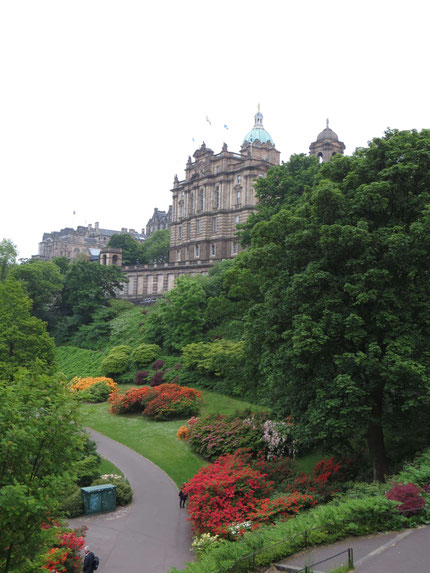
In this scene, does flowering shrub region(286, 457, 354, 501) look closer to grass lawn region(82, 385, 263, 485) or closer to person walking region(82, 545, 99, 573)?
grass lawn region(82, 385, 263, 485)

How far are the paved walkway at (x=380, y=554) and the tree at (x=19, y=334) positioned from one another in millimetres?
23104

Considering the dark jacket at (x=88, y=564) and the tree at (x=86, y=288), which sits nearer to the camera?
the dark jacket at (x=88, y=564)

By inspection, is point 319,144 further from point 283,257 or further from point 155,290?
point 283,257

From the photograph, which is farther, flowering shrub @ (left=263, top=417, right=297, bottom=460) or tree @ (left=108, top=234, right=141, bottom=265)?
tree @ (left=108, top=234, right=141, bottom=265)

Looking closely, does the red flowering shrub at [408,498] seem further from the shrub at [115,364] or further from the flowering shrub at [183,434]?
the shrub at [115,364]

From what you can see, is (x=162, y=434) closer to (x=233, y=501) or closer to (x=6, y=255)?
(x=233, y=501)

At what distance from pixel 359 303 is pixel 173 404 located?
738 inches

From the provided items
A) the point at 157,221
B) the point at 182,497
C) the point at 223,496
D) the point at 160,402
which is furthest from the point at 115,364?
the point at 157,221

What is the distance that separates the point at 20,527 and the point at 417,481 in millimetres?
11178

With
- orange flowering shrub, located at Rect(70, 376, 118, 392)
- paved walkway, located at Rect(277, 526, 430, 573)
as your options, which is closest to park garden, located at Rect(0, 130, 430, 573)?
paved walkway, located at Rect(277, 526, 430, 573)

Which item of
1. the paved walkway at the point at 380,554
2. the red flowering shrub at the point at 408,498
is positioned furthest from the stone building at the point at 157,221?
the paved walkway at the point at 380,554

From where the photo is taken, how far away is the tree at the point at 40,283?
57094 mm

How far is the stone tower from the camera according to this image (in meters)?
58.1

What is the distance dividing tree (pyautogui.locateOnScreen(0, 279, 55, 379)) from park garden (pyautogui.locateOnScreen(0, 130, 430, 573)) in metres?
2.52
